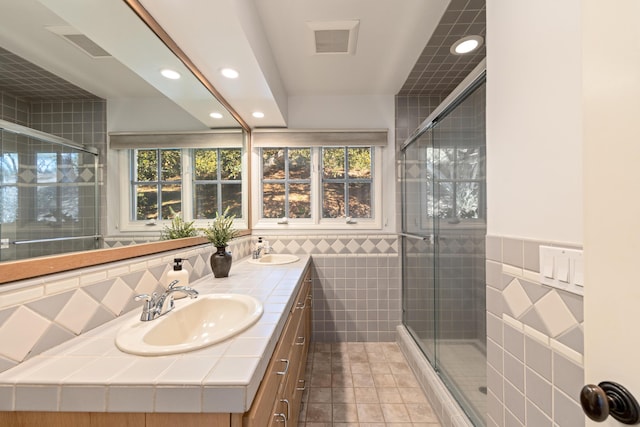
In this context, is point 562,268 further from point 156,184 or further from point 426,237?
point 156,184

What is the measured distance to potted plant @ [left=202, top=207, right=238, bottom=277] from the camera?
161 centimetres

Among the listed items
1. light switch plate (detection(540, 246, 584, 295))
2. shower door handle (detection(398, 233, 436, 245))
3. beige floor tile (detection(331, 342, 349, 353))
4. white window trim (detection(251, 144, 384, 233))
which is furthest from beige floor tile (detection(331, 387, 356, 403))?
light switch plate (detection(540, 246, 584, 295))

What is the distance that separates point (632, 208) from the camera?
0.38 m

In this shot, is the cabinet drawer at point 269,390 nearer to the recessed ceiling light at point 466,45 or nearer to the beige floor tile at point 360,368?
the beige floor tile at point 360,368

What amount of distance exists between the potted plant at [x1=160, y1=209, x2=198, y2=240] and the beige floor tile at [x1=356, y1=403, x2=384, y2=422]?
1506 mm

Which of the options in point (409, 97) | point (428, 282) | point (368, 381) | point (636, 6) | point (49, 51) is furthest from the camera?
point (409, 97)

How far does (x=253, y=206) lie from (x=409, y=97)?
191 centimetres

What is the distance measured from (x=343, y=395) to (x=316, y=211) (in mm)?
1570

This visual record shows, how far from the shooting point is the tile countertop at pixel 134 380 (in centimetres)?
59

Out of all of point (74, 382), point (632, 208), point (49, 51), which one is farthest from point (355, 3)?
point (74, 382)

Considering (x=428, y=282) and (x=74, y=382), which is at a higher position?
(x=74, y=382)

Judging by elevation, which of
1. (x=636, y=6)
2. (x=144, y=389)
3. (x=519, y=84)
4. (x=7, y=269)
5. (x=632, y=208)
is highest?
(x=519, y=84)

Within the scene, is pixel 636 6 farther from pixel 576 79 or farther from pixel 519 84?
pixel 519 84

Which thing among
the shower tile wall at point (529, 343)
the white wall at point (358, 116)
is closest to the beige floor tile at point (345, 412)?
the shower tile wall at point (529, 343)
